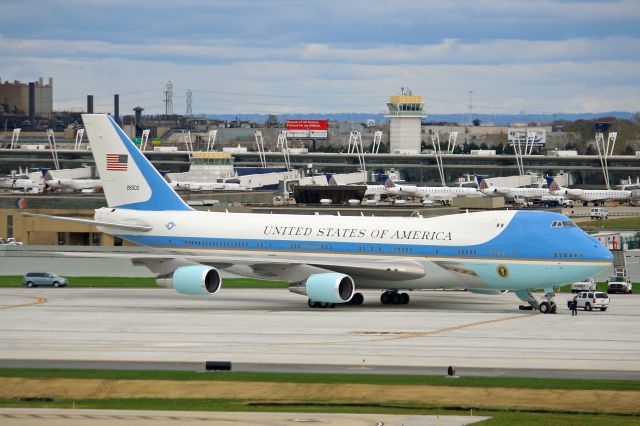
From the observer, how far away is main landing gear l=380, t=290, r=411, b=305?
63594 millimetres

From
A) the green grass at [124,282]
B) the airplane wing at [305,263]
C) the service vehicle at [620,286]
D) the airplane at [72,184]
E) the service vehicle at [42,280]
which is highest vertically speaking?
the airplane at [72,184]

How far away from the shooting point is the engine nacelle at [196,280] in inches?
2384

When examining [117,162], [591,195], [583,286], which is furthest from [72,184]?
[583,286]

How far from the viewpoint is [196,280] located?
60531 mm

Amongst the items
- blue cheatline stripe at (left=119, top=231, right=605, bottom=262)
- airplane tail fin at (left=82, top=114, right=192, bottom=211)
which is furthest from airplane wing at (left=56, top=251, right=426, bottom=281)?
airplane tail fin at (left=82, top=114, right=192, bottom=211)

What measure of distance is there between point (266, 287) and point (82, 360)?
33381 millimetres

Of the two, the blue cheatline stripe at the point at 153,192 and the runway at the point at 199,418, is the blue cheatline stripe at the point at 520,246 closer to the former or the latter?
the blue cheatline stripe at the point at 153,192

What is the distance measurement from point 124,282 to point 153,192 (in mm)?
14259

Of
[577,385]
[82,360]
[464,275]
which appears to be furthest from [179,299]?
[577,385]

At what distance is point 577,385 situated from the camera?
37.8m

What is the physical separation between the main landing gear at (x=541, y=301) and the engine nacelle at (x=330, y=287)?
28.3 ft

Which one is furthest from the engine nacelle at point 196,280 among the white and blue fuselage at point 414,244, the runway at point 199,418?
the runway at point 199,418

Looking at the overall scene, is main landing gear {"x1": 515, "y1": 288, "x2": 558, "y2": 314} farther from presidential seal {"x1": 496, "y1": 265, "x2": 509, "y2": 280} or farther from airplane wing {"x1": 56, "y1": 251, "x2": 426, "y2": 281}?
airplane wing {"x1": 56, "y1": 251, "x2": 426, "y2": 281}

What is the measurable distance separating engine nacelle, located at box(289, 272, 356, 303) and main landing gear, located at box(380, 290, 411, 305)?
13.2ft
